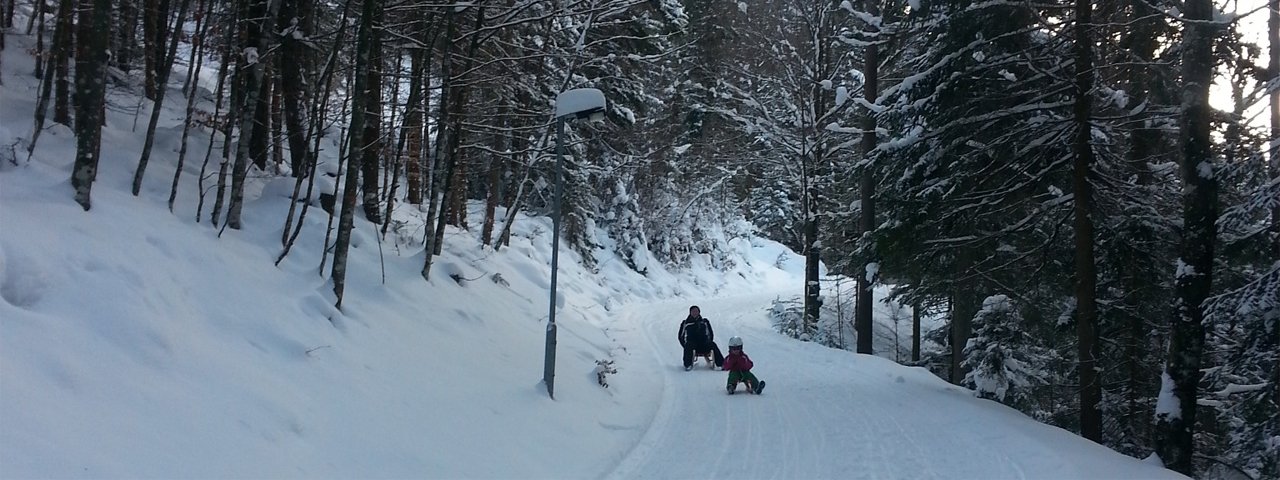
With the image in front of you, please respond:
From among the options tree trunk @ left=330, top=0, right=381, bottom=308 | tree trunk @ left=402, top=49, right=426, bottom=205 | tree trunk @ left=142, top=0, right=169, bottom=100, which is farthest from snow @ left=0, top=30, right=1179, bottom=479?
tree trunk @ left=402, top=49, right=426, bottom=205

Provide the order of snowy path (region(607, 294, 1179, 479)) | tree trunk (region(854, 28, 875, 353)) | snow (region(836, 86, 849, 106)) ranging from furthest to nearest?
tree trunk (region(854, 28, 875, 353)), snow (region(836, 86, 849, 106)), snowy path (region(607, 294, 1179, 479))

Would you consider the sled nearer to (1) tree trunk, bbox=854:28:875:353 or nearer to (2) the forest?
(2) the forest

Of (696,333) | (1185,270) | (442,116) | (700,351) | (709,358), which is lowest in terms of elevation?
(709,358)

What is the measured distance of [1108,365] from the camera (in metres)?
11.6

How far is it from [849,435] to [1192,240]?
15.0ft

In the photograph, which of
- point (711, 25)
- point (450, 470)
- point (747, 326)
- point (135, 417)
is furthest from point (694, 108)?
point (135, 417)

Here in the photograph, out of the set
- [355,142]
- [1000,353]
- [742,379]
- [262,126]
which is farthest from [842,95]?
[262,126]

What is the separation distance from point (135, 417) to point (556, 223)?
510 cm

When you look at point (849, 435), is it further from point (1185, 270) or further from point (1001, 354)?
point (1001, 354)

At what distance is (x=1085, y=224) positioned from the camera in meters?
9.80

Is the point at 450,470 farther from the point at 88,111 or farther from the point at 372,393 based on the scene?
the point at 88,111

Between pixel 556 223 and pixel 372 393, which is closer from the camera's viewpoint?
pixel 372 393

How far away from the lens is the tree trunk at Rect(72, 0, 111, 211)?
648cm

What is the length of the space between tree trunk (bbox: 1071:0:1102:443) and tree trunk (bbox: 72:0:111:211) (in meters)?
11.5
